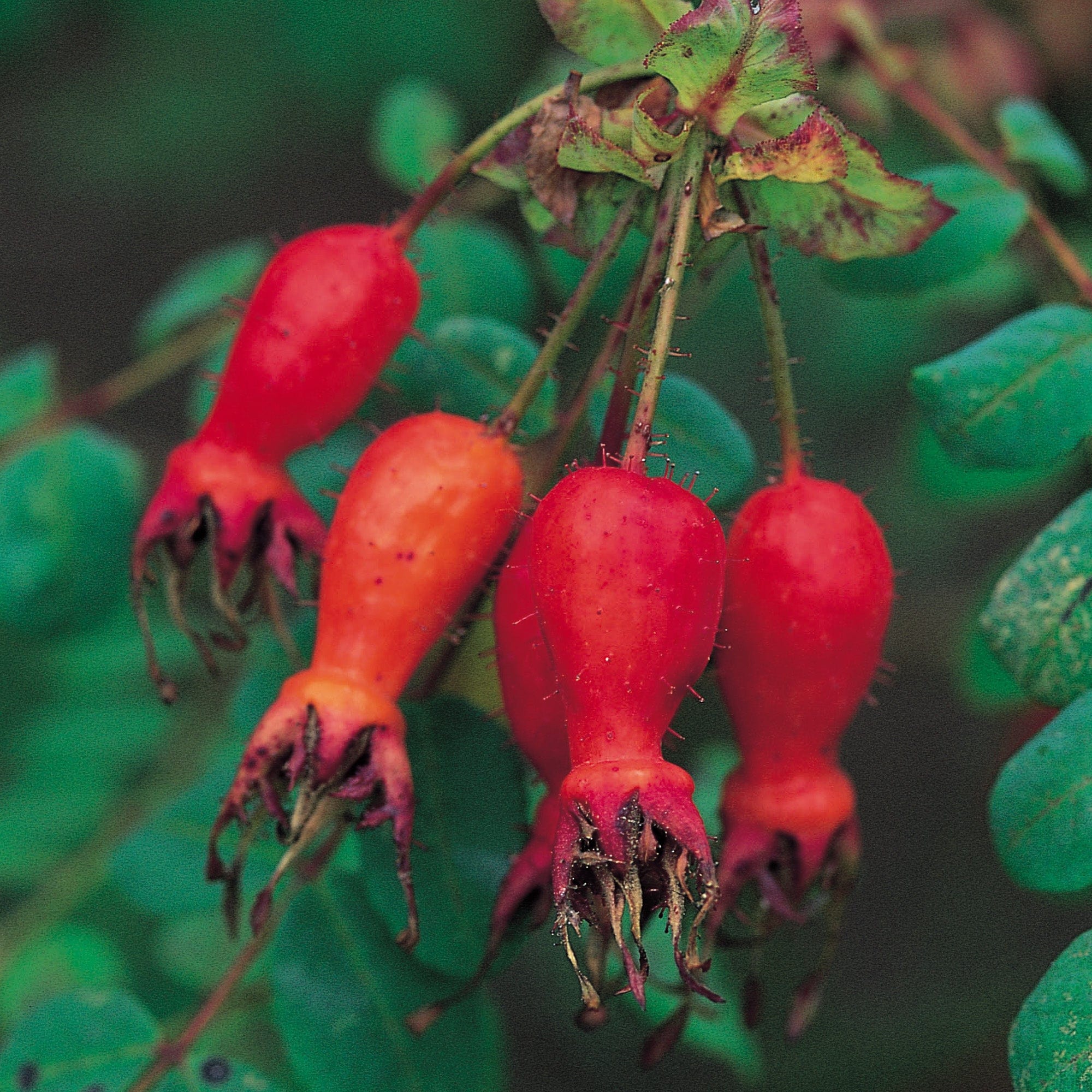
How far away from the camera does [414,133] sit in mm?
1914

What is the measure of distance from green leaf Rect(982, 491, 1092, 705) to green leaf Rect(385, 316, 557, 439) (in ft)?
1.52

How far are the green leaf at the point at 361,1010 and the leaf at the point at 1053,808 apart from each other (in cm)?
50

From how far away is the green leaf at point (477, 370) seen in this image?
1.31 metres

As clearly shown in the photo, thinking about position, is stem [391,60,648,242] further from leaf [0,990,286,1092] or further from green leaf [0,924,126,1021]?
green leaf [0,924,126,1021]

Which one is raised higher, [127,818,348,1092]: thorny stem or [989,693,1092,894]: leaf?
[127,818,348,1092]: thorny stem

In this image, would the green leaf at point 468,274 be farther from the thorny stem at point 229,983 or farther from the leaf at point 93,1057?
the leaf at point 93,1057

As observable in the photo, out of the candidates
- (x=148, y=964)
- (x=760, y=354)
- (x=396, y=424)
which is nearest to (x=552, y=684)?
(x=396, y=424)

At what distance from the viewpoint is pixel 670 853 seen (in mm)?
842

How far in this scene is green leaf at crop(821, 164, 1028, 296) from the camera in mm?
1293

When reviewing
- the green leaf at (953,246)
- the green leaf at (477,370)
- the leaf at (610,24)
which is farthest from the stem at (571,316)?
the green leaf at (953,246)

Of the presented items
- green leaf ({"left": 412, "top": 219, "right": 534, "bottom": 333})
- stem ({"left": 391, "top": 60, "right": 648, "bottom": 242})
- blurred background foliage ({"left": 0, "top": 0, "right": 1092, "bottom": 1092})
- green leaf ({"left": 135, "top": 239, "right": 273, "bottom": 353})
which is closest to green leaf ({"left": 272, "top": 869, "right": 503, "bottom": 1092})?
blurred background foliage ({"left": 0, "top": 0, "right": 1092, "bottom": 1092})

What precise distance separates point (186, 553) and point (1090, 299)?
90 cm

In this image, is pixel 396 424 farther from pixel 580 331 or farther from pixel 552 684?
pixel 580 331

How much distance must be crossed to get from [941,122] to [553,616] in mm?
953
